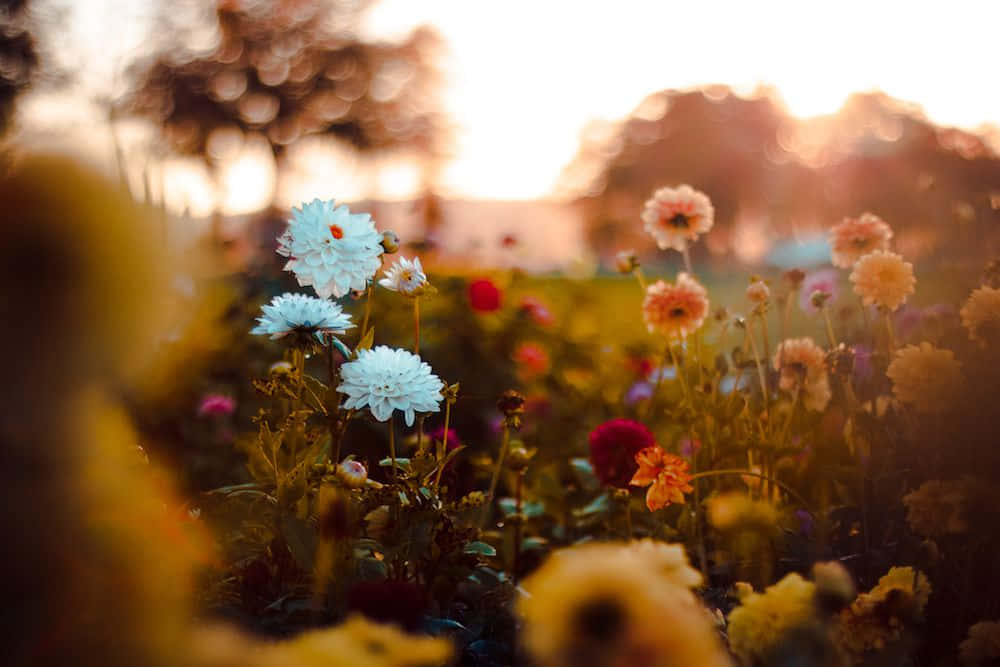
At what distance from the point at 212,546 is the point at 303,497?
17 centimetres

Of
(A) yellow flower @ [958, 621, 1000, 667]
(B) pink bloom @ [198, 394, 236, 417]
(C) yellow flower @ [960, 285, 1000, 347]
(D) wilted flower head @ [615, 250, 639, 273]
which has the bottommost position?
(A) yellow flower @ [958, 621, 1000, 667]

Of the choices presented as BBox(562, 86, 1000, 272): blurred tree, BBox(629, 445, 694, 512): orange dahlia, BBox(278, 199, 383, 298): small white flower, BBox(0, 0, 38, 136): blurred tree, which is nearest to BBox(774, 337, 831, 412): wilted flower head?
BBox(629, 445, 694, 512): orange dahlia

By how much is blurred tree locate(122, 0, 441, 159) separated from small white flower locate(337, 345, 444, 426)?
1247 centimetres

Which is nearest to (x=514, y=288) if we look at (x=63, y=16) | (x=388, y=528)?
(x=388, y=528)

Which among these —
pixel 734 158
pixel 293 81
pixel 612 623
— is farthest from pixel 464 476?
pixel 734 158

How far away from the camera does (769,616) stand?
0.94m

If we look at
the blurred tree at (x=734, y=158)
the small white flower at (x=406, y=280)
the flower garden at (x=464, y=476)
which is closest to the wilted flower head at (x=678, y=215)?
the flower garden at (x=464, y=476)

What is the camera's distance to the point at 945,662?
62.4 inches

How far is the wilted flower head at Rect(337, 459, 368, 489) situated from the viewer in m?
1.31

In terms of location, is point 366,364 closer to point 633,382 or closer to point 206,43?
point 633,382

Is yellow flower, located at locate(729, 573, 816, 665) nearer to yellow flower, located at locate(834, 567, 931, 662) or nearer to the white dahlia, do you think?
yellow flower, located at locate(834, 567, 931, 662)

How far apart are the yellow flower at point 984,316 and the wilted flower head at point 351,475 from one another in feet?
4.02

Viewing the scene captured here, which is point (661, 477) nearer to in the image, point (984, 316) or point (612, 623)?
point (984, 316)

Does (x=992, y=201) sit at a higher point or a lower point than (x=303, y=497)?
higher
